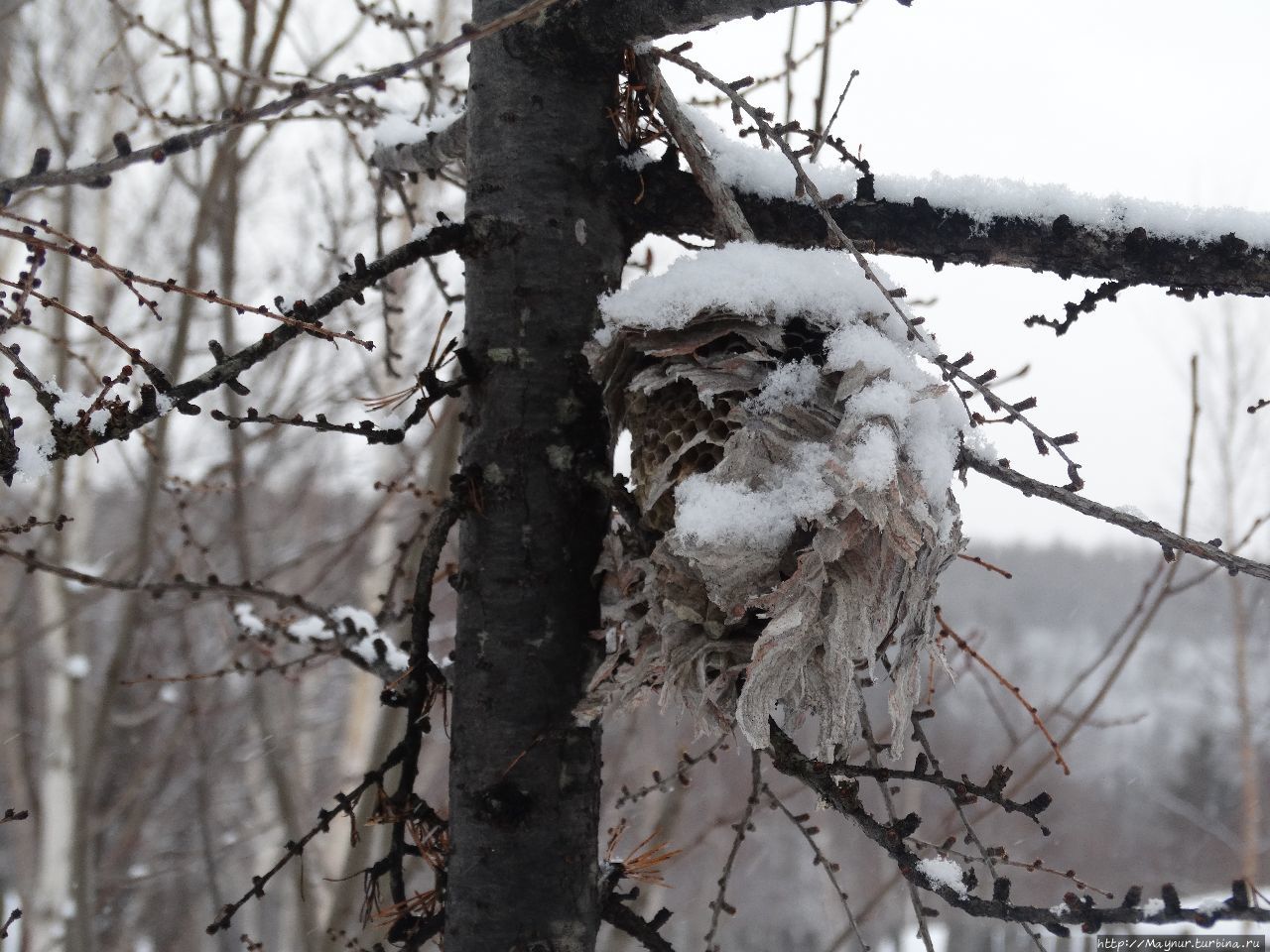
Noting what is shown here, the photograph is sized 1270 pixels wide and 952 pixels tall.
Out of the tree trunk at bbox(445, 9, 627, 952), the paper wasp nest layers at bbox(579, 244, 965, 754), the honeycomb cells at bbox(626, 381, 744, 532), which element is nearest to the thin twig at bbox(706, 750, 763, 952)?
the tree trunk at bbox(445, 9, 627, 952)

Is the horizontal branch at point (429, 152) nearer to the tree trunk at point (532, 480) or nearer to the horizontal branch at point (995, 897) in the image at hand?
the tree trunk at point (532, 480)

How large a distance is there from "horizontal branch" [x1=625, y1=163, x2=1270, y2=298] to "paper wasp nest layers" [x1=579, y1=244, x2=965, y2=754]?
95mm

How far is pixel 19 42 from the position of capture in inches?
174

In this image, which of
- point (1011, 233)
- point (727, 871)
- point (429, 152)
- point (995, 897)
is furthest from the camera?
point (429, 152)

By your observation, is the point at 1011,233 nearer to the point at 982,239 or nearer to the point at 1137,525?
the point at 982,239

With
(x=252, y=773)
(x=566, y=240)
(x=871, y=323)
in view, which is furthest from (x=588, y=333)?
(x=252, y=773)

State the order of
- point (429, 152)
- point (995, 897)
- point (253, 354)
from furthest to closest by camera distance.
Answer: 1. point (429, 152)
2. point (253, 354)
3. point (995, 897)

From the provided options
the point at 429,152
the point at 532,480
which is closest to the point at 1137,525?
the point at 532,480

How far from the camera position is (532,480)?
1.03 m

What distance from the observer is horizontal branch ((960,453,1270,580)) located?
2.53ft

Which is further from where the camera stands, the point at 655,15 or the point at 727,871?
the point at 727,871

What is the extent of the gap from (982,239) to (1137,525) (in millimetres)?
363

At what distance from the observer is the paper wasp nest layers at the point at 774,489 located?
0.81 m

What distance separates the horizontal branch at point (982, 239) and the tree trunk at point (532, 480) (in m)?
0.11
